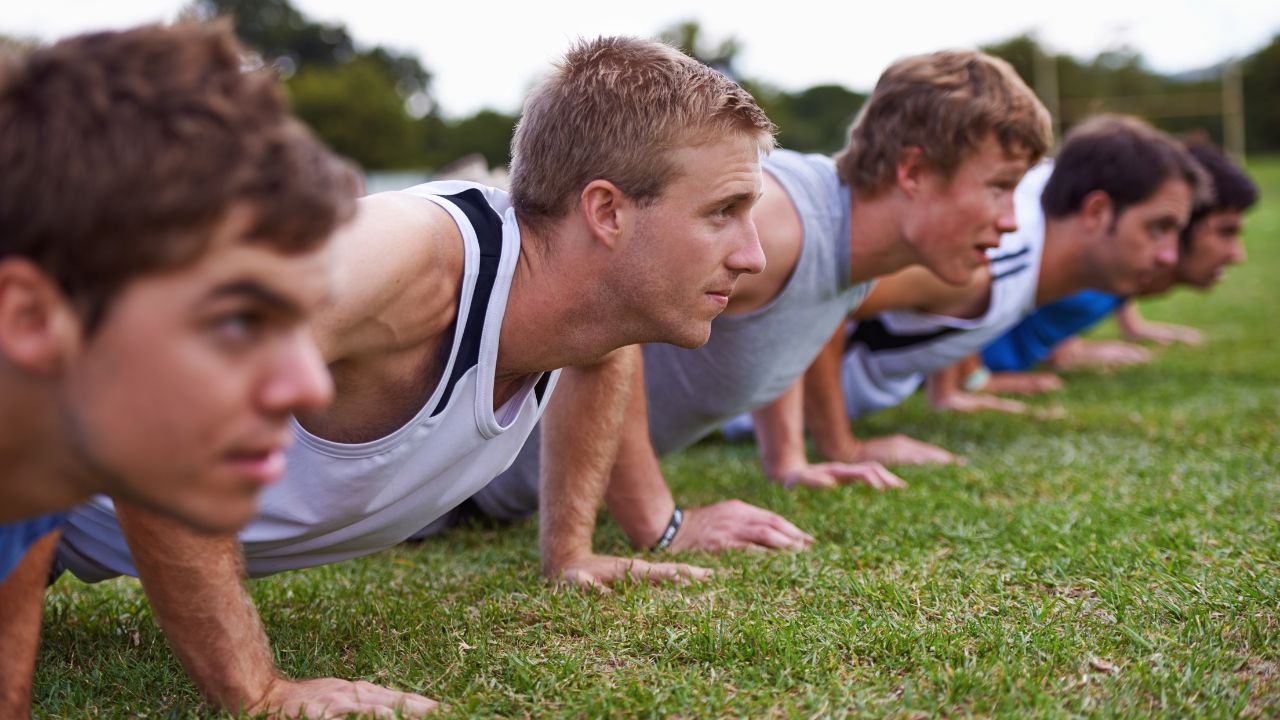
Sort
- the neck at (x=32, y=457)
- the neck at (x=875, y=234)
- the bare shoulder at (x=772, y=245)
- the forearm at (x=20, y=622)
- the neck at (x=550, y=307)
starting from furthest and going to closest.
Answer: the neck at (x=875, y=234) → the bare shoulder at (x=772, y=245) → the neck at (x=550, y=307) → the forearm at (x=20, y=622) → the neck at (x=32, y=457)

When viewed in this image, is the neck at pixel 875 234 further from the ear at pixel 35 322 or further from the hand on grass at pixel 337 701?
the ear at pixel 35 322

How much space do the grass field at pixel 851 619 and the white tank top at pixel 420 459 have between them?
0.25m

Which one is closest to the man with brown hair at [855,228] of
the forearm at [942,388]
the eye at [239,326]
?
the forearm at [942,388]

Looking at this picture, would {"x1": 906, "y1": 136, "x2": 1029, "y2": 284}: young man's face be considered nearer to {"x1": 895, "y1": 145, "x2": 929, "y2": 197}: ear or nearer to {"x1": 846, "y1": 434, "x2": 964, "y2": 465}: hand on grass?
{"x1": 895, "y1": 145, "x2": 929, "y2": 197}: ear

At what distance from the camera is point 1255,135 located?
46.7 m

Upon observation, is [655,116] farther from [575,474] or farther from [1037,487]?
[1037,487]

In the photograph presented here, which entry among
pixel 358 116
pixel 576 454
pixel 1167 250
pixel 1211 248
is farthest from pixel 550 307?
pixel 358 116

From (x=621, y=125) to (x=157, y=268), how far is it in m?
1.58

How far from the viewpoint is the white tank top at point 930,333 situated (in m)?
5.68

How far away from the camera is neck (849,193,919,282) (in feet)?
14.6

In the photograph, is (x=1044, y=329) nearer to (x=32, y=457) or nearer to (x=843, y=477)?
(x=843, y=477)

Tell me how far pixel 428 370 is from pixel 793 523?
69.6 inches

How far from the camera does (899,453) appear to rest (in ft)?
16.9

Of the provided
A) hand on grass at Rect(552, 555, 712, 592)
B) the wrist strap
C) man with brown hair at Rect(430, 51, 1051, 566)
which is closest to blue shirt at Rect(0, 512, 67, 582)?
hand on grass at Rect(552, 555, 712, 592)
